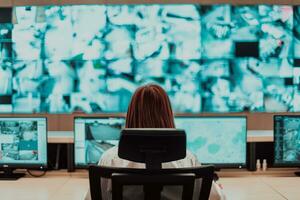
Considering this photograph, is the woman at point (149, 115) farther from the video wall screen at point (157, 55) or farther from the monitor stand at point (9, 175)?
the video wall screen at point (157, 55)

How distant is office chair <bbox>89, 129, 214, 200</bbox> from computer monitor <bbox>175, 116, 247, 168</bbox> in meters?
1.15

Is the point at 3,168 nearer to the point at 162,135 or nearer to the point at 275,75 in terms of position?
the point at 162,135

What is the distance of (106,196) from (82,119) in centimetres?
113

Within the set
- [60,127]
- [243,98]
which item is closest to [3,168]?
[60,127]

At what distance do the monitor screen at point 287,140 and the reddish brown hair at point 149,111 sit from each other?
126 cm

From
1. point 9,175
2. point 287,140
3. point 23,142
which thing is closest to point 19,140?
point 23,142

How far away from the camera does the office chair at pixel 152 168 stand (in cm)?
132

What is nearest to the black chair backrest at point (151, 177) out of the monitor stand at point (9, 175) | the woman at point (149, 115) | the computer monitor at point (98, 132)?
the woman at point (149, 115)

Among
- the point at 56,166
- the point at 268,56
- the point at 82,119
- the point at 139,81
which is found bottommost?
the point at 56,166

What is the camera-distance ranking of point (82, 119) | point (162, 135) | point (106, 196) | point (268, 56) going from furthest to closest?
point (268, 56) → point (82, 119) → point (106, 196) → point (162, 135)

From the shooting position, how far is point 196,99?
353 cm

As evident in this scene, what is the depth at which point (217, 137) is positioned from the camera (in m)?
2.56

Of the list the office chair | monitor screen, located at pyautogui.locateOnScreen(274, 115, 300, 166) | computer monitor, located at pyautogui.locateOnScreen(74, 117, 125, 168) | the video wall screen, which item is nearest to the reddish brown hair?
the office chair

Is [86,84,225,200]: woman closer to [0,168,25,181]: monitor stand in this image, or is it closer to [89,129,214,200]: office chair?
[89,129,214,200]: office chair
